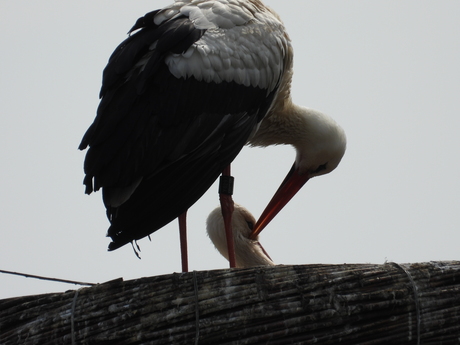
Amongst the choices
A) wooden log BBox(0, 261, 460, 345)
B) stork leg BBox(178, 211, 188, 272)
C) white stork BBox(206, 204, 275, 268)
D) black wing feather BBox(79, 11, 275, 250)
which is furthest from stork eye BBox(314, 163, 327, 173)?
wooden log BBox(0, 261, 460, 345)

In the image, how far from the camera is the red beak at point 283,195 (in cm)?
572

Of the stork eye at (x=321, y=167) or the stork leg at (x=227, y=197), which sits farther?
the stork eye at (x=321, y=167)

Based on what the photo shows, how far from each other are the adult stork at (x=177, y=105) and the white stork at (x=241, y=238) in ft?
4.42

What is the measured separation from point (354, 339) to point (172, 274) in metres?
0.71

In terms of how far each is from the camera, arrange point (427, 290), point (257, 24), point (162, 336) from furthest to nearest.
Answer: point (257, 24) < point (427, 290) < point (162, 336)

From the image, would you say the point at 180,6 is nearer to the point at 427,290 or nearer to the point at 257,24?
the point at 257,24

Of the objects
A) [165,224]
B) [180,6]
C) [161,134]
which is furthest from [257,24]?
[165,224]

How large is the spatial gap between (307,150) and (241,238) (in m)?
0.84

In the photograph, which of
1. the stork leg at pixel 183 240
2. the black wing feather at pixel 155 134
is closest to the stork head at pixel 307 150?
the stork leg at pixel 183 240

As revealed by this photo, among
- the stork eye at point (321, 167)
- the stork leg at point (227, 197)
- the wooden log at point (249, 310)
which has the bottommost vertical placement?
the wooden log at point (249, 310)

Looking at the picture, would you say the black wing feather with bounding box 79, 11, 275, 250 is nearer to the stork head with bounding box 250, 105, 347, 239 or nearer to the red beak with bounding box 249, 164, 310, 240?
the stork head with bounding box 250, 105, 347, 239

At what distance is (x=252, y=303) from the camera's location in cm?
283

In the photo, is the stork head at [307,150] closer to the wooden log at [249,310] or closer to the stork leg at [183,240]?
the stork leg at [183,240]

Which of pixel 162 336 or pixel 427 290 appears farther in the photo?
pixel 427 290
